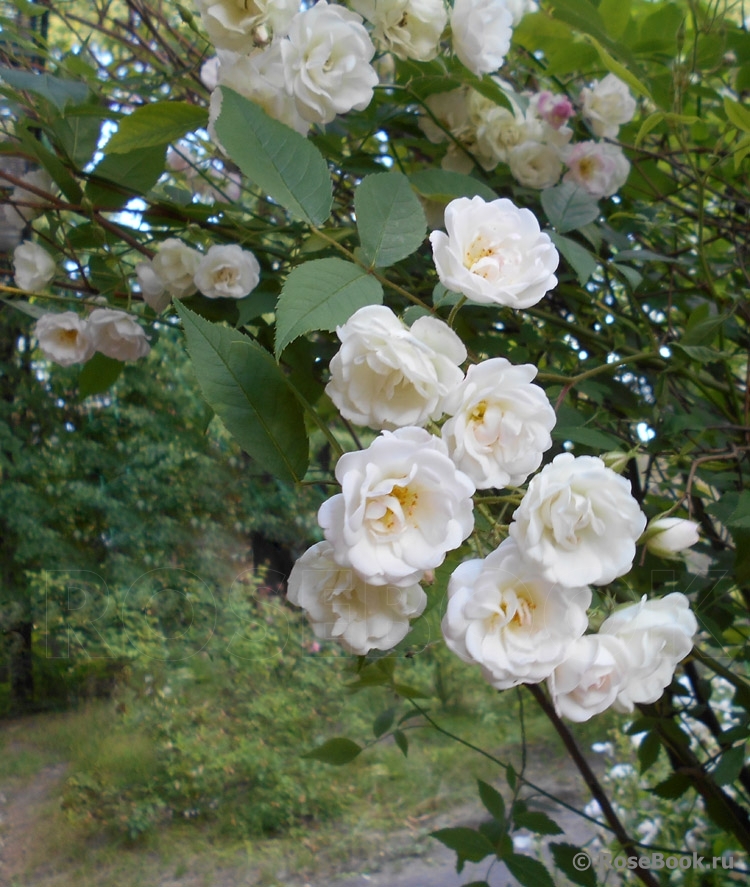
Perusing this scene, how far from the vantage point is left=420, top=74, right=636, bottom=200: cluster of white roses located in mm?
491

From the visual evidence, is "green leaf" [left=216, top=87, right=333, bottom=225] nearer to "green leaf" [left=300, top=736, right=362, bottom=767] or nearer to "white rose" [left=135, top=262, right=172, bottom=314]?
"white rose" [left=135, top=262, right=172, bottom=314]

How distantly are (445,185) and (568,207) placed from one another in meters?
0.09

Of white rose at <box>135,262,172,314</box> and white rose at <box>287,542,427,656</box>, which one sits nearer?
white rose at <box>287,542,427,656</box>

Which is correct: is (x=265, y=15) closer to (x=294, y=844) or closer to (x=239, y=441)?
(x=239, y=441)

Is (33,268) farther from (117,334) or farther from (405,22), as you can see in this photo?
(405,22)

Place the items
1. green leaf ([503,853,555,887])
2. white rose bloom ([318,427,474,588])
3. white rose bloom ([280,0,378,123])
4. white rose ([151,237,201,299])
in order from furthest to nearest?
green leaf ([503,853,555,887])
white rose ([151,237,201,299])
white rose bloom ([280,0,378,123])
white rose bloom ([318,427,474,588])

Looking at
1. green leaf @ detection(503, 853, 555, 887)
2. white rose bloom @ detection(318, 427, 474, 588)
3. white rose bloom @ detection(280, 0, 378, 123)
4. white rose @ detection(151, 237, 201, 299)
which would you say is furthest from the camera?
green leaf @ detection(503, 853, 555, 887)

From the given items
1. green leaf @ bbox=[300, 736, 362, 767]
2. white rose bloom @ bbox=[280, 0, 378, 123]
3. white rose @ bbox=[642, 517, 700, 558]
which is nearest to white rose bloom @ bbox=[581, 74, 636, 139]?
white rose bloom @ bbox=[280, 0, 378, 123]

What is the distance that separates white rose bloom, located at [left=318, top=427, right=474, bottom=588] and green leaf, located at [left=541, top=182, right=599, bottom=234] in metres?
0.27

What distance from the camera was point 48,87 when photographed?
0.41 m

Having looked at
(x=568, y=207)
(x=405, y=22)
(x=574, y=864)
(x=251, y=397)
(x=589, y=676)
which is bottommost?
(x=574, y=864)

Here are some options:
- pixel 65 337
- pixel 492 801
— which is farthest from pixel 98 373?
pixel 492 801

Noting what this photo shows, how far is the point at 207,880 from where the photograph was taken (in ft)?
2.49

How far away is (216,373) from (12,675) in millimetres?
588
